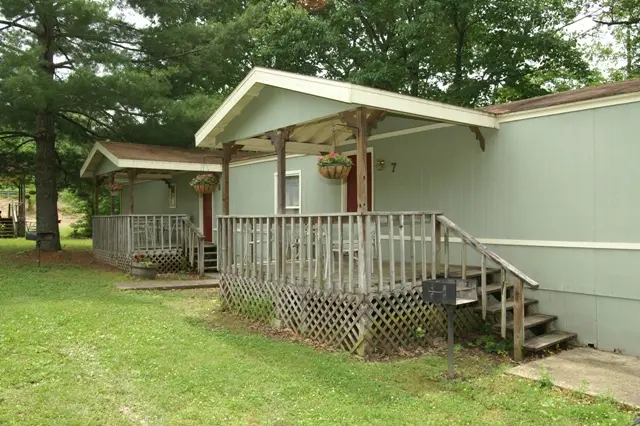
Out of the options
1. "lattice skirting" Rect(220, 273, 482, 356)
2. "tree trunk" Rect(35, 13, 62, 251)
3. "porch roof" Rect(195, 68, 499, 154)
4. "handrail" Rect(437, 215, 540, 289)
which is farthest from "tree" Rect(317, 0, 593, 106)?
"lattice skirting" Rect(220, 273, 482, 356)

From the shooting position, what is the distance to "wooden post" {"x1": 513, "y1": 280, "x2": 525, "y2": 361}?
201 inches

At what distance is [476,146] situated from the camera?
6703 millimetres

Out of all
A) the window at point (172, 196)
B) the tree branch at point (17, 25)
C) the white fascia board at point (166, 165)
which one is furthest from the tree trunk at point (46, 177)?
the white fascia board at point (166, 165)

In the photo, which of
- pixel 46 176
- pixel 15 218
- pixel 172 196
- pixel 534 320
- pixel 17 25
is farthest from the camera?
pixel 15 218

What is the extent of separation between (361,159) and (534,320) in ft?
8.99

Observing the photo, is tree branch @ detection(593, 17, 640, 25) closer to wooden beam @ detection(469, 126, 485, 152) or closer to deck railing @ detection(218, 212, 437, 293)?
wooden beam @ detection(469, 126, 485, 152)

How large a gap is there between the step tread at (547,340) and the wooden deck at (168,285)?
6087 millimetres

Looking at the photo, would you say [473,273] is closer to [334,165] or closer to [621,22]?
[334,165]

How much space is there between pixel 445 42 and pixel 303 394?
14.5m

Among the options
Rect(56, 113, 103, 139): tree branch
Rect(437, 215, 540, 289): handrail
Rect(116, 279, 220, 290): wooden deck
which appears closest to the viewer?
Rect(437, 215, 540, 289): handrail

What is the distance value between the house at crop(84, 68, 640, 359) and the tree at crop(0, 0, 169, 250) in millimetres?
5672

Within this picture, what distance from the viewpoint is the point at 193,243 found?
12094mm

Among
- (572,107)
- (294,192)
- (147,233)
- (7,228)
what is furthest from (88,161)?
(7,228)

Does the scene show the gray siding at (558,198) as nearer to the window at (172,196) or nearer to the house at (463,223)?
the house at (463,223)
